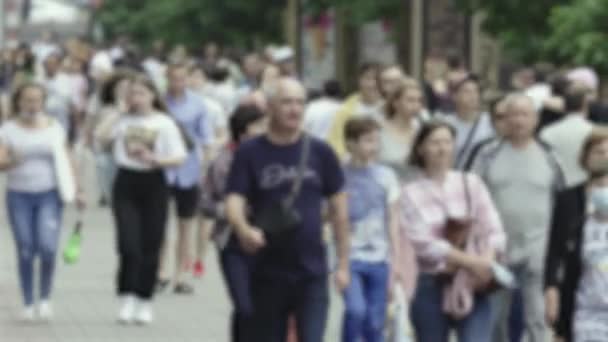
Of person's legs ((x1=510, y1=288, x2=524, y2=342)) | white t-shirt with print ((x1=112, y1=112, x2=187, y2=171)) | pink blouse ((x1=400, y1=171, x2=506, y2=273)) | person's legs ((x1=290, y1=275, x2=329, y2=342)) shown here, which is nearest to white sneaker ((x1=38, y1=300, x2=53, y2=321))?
white t-shirt with print ((x1=112, y1=112, x2=187, y2=171))

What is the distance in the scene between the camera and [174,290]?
58.7 feet

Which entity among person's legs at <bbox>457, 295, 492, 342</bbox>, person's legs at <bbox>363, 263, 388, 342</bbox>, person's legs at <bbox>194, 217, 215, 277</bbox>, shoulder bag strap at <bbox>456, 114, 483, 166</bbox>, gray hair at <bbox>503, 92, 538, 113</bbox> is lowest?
person's legs at <bbox>194, 217, 215, 277</bbox>

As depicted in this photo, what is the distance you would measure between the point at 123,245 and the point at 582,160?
5.72 meters

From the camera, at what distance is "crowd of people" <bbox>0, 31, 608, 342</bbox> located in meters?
10.5

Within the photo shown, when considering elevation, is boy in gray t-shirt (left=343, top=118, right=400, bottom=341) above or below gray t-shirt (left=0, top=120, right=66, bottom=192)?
above

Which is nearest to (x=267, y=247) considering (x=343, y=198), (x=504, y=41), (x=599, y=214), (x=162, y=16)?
(x=343, y=198)

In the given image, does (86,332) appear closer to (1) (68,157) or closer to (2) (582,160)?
(1) (68,157)

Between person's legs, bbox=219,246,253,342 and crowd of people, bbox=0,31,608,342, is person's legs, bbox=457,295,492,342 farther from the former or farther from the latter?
person's legs, bbox=219,246,253,342

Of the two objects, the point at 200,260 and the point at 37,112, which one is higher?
the point at 37,112

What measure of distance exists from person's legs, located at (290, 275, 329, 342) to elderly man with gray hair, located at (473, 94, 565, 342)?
178cm

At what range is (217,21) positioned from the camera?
136ft

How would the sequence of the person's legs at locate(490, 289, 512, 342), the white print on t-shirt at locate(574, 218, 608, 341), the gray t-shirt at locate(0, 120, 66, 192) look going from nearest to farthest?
1. the white print on t-shirt at locate(574, 218, 608, 341)
2. the person's legs at locate(490, 289, 512, 342)
3. the gray t-shirt at locate(0, 120, 66, 192)

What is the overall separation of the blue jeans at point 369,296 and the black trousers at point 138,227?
3411 millimetres

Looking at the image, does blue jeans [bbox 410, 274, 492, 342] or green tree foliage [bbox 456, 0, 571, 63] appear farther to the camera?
green tree foliage [bbox 456, 0, 571, 63]
